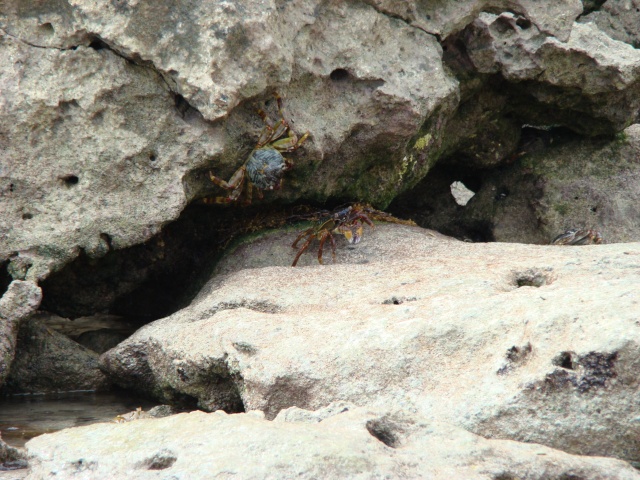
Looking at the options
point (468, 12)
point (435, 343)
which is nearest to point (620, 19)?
point (468, 12)

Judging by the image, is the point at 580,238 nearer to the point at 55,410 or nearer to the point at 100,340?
the point at 100,340

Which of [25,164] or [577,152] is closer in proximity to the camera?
[25,164]

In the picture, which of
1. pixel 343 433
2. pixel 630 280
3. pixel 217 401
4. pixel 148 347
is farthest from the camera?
pixel 148 347

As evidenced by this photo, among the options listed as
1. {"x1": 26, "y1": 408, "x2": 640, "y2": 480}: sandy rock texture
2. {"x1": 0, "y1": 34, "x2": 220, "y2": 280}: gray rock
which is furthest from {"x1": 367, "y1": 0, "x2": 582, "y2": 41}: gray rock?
{"x1": 26, "y1": 408, "x2": 640, "y2": 480}: sandy rock texture

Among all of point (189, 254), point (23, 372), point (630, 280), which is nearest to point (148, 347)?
point (23, 372)

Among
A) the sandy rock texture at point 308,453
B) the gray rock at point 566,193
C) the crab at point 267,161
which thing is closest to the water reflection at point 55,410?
the sandy rock texture at point 308,453

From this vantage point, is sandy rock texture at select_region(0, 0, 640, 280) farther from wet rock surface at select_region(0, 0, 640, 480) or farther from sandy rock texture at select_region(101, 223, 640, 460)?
Answer: sandy rock texture at select_region(101, 223, 640, 460)

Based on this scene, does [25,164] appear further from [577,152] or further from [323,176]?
[577,152]
